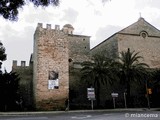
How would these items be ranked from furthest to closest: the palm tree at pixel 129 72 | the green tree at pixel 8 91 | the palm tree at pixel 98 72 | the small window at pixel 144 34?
1. the small window at pixel 144 34
2. the palm tree at pixel 129 72
3. the palm tree at pixel 98 72
4. the green tree at pixel 8 91

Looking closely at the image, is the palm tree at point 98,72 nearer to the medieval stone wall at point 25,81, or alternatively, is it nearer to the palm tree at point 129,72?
the palm tree at point 129,72

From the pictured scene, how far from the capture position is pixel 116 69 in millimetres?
30781

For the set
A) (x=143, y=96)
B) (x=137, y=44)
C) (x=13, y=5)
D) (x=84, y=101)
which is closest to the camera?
(x=13, y=5)

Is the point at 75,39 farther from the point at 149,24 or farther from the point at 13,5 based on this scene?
the point at 13,5

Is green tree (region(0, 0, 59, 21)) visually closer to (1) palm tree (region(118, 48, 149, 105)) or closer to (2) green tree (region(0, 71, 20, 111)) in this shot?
(2) green tree (region(0, 71, 20, 111))

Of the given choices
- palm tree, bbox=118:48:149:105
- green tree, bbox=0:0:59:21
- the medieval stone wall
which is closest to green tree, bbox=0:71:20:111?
the medieval stone wall

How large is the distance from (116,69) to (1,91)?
1320 cm

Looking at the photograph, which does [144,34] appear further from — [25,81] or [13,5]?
[13,5]

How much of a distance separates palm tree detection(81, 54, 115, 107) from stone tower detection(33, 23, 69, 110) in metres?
2.55

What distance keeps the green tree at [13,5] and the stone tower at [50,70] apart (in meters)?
25.2

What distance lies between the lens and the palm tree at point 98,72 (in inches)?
1169

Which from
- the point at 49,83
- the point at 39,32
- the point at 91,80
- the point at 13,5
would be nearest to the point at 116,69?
the point at 91,80

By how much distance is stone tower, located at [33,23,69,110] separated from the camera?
28.7 meters

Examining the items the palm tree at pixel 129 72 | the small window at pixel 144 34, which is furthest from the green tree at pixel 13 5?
the small window at pixel 144 34
